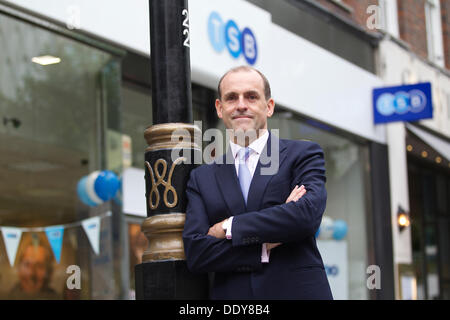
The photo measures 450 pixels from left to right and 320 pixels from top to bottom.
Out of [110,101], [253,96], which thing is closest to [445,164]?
[110,101]

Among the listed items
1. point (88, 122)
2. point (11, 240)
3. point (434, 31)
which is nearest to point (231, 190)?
point (11, 240)

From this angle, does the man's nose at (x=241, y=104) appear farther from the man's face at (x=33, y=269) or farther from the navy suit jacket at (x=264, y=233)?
the man's face at (x=33, y=269)

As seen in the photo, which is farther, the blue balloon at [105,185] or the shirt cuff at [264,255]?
the blue balloon at [105,185]

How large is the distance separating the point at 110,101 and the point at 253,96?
223 inches

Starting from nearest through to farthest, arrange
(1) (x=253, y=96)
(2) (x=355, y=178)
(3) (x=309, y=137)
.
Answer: (1) (x=253, y=96) < (3) (x=309, y=137) < (2) (x=355, y=178)

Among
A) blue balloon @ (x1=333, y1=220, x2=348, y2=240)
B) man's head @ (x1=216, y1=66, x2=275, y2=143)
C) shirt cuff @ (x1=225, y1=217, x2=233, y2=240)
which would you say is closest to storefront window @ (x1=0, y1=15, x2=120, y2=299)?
man's head @ (x1=216, y1=66, x2=275, y2=143)

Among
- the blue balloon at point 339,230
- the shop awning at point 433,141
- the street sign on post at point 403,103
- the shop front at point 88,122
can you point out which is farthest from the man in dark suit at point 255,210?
the shop awning at point 433,141

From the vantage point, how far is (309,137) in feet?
40.7

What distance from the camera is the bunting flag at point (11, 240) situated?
762cm

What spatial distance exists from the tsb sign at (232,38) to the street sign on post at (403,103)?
411 centimetres

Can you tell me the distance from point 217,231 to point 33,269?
5.29 meters
